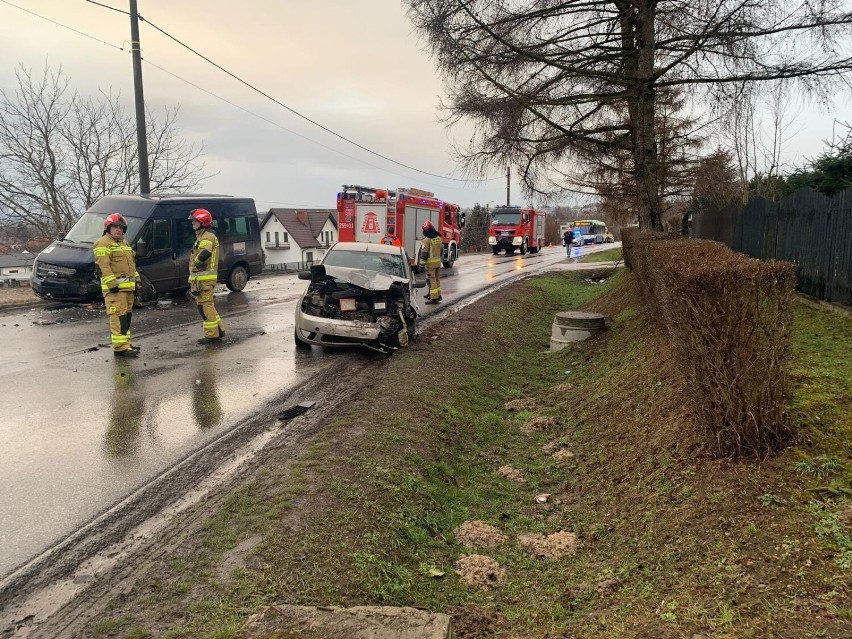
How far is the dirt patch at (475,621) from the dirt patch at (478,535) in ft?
2.45

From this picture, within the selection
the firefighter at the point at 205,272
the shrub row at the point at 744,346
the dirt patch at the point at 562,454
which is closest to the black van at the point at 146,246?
the firefighter at the point at 205,272

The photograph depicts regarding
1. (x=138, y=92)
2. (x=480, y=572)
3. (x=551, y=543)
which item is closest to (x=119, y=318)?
(x=480, y=572)

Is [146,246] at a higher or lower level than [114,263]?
higher

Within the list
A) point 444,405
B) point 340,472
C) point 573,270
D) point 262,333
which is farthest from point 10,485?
point 573,270

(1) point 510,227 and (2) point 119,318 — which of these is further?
(1) point 510,227

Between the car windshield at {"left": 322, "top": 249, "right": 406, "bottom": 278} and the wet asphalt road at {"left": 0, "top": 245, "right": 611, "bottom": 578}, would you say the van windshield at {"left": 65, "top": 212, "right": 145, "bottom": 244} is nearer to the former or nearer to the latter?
the wet asphalt road at {"left": 0, "top": 245, "right": 611, "bottom": 578}

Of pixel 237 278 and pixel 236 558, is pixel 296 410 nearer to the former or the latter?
pixel 236 558

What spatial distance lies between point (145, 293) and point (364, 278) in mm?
6667

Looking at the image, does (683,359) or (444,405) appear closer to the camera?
(683,359)

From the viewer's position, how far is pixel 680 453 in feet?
13.3

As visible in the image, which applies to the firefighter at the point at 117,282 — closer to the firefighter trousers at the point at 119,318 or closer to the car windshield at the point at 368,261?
the firefighter trousers at the point at 119,318

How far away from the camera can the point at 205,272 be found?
9211 millimetres

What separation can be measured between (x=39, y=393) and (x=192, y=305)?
23.6 feet

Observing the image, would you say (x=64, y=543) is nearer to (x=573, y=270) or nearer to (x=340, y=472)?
(x=340, y=472)
